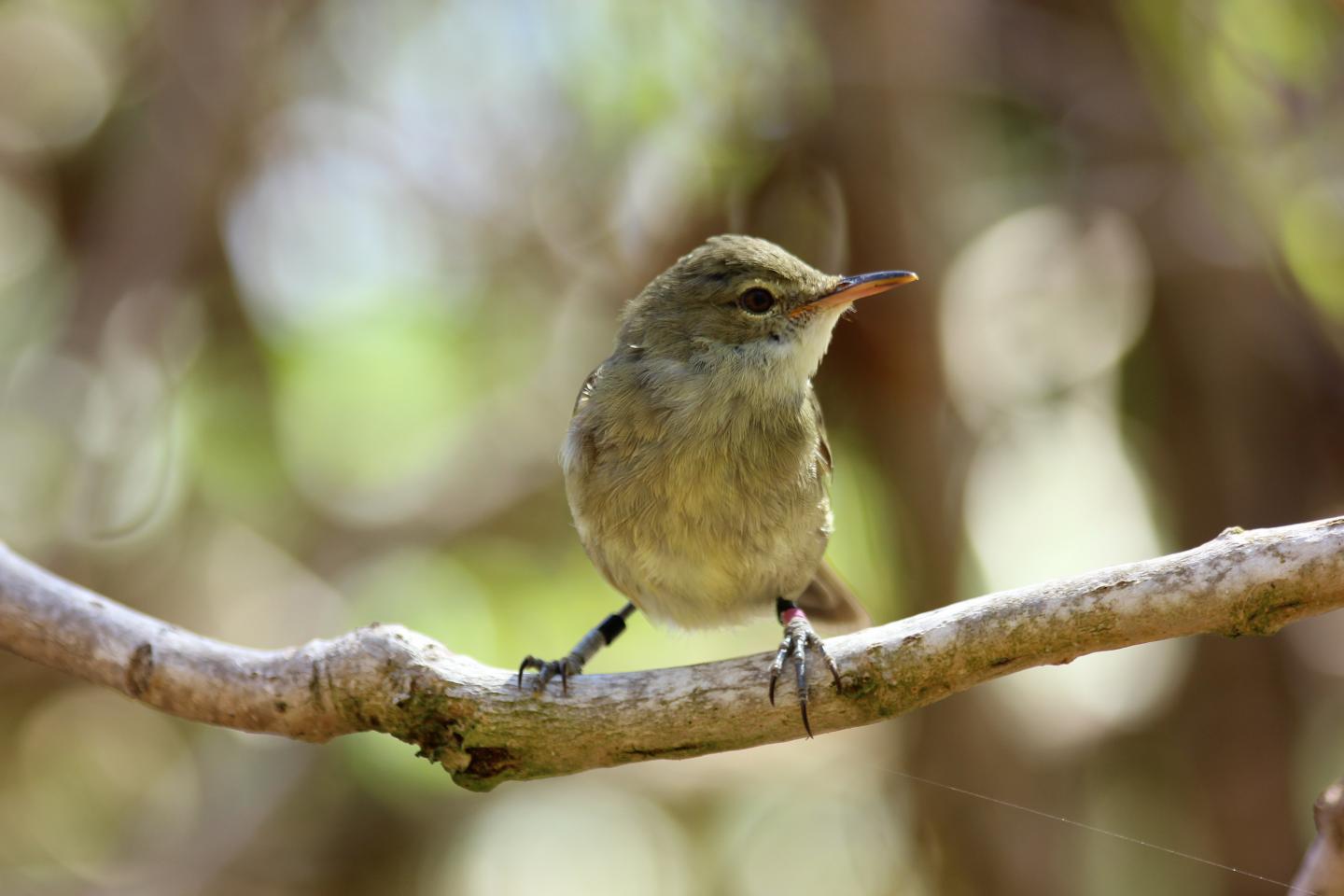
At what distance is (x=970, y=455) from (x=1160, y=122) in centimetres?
215

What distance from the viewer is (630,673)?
118 inches

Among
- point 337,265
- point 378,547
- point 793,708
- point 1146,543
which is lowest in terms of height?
point 793,708

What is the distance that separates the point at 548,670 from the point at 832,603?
1493 mm

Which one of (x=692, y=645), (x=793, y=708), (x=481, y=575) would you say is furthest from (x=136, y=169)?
(x=793, y=708)

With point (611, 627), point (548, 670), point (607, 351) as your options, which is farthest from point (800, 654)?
point (607, 351)

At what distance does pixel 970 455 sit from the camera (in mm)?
5965

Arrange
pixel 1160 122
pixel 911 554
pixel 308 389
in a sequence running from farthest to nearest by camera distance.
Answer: pixel 308 389 → pixel 1160 122 → pixel 911 554

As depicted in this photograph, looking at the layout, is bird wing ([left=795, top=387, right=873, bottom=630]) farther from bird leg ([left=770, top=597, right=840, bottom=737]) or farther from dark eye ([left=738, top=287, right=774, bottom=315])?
bird leg ([left=770, top=597, right=840, bottom=737])

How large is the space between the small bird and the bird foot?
2.0 inches

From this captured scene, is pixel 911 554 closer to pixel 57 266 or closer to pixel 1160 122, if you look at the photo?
pixel 1160 122

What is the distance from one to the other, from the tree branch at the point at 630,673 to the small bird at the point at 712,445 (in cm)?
39

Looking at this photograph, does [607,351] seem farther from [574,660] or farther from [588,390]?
[574,660]

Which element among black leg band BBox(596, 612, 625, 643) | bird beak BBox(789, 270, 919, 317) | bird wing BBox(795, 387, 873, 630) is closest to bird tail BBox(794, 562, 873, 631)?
bird wing BBox(795, 387, 873, 630)

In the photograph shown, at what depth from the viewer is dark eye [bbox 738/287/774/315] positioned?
3.91 m
